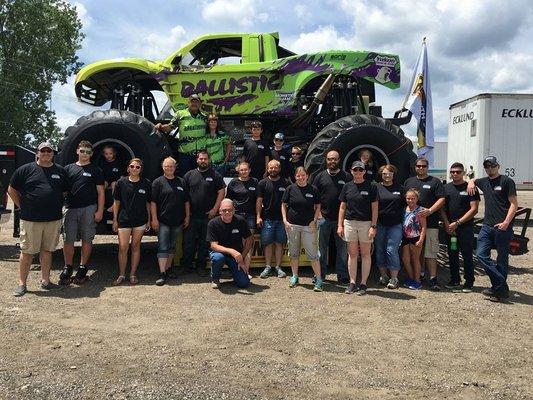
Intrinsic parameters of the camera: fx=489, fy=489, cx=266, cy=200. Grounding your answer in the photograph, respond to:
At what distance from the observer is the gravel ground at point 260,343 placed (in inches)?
126

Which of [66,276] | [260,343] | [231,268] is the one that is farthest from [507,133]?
[66,276]

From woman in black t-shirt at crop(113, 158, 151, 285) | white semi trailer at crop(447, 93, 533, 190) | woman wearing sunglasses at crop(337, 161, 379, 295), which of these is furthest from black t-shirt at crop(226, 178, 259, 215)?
white semi trailer at crop(447, 93, 533, 190)

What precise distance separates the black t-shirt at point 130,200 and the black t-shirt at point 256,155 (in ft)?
5.03

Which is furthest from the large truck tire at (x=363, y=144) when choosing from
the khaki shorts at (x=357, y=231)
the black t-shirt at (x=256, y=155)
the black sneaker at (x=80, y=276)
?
the black sneaker at (x=80, y=276)

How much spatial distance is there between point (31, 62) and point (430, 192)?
24585 millimetres

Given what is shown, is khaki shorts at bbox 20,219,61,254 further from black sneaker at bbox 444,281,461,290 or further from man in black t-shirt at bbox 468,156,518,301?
man in black t-shirt at bbox 468,156,518,301

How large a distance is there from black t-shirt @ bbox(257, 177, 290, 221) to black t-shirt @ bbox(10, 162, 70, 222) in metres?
2.39

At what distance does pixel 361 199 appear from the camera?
18.2 ft

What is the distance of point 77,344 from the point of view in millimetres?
3910

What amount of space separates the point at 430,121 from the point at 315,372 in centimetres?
810

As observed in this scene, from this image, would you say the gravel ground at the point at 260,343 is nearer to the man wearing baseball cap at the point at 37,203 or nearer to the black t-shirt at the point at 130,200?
the man wearing baseball cap at the point at 37,203

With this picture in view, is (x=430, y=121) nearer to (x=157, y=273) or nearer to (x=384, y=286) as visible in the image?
(x=384, y=286)

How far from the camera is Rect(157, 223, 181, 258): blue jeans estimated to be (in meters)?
6.02

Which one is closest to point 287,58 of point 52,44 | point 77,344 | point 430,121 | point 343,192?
point 343,192
